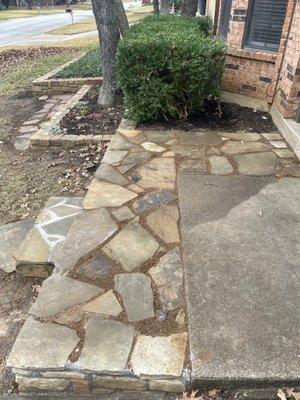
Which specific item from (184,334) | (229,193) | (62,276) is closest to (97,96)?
(229,193)

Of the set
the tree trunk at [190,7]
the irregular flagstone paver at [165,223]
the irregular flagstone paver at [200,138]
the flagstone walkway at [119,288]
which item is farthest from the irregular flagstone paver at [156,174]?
the tree trunk at [190,7]

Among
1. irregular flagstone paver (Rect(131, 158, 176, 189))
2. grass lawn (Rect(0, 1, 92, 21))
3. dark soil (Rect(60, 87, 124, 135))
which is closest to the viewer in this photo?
irregular flagstone paver (Rect(131, 158, 176, 189))

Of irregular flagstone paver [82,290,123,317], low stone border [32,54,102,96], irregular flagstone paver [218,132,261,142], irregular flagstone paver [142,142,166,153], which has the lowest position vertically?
low stone border [32,54,102,96]

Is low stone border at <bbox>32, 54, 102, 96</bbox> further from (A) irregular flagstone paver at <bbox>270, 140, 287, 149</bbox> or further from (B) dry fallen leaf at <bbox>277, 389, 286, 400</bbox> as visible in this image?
(B) dry fallen leaf at <bbox>277, 389, 286, 400</bbox>

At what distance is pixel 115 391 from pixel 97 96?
18.8 feet

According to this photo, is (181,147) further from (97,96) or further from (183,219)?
(97,96)

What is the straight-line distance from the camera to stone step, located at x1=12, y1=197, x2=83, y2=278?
2756 millimetres

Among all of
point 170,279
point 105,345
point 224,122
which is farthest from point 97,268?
point 224,122

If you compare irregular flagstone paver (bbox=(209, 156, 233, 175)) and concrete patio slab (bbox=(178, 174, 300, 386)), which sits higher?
concrete patio slab (bbox=(178, 174, 300, 386))

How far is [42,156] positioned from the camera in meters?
5.00

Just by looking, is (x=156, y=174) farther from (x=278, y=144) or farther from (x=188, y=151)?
(x=278, y=144)

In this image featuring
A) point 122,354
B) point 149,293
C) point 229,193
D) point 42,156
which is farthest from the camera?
point 42,156

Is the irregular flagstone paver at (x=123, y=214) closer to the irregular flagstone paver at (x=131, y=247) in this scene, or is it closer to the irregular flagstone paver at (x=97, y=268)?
the irregular flagstone paver at (x=131, y=247)

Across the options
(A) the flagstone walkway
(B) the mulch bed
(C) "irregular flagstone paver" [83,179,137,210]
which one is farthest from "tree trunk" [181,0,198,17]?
(C) "irregular flagstone paver" [83,179,137,210]
